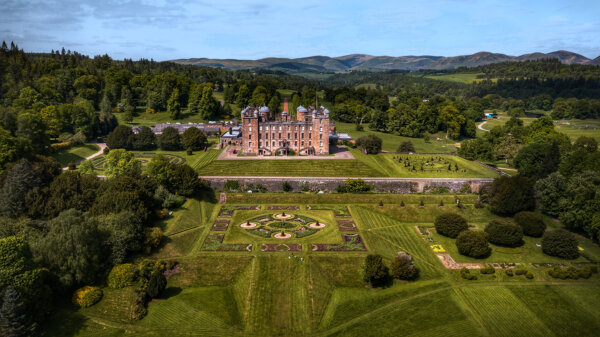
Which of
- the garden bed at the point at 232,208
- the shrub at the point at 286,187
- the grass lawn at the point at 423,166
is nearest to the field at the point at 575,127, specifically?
the grass lawn at the point at 423,166

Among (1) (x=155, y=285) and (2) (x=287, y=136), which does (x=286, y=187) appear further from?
(1) (x=155, y=285)

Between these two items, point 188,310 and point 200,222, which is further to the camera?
point 200,222

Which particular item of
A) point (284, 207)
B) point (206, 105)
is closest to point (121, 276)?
point (284, 207)

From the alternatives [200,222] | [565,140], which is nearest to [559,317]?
[200,222]

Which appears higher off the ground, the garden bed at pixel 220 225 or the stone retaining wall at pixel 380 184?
the stone retaining wall at pixel 380 184

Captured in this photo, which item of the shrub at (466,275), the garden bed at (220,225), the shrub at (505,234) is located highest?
the shrub at (505,234)

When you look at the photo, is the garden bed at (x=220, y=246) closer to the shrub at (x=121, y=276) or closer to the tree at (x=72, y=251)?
the shrub at (x=121, y=276)

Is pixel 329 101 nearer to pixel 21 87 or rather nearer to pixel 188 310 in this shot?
pixel 21 87
